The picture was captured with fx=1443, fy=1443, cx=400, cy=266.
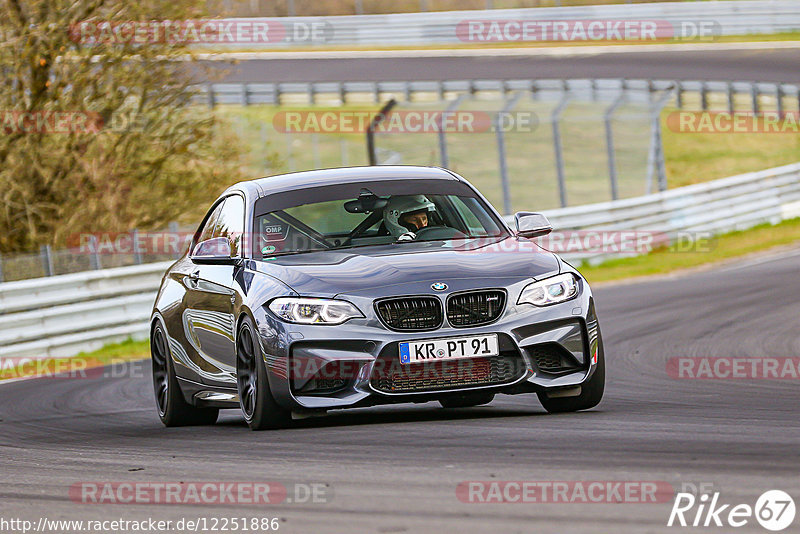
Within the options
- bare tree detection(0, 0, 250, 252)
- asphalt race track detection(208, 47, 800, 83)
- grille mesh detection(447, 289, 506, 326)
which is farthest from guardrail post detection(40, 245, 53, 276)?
asphalt race track detection(208, 47, 800, 83)

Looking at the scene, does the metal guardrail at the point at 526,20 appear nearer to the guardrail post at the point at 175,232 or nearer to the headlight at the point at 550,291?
the guardrail post at the point at 175,232

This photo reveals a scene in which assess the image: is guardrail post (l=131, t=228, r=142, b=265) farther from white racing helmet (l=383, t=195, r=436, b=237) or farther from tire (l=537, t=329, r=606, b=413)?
tire (l=537, t=329, r=606, b=413)

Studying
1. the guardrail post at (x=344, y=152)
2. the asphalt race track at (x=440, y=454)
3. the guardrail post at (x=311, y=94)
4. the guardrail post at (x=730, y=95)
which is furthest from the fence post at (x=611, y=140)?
the guardrail post at (x=311, y=94)

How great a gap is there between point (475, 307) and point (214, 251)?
1.83 m

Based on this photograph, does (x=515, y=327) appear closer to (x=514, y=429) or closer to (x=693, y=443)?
(x=514, y=429)

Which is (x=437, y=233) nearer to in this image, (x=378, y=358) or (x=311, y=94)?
(x=378, y=358)

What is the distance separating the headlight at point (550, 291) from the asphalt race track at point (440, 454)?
63cm


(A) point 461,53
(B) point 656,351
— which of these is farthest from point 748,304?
(A) point 461,53

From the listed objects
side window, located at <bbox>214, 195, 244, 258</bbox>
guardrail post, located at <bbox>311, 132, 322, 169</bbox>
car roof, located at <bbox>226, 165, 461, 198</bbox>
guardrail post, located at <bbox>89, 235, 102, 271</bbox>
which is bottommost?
guardrail post, located at <bbox>311, 132, 322, 169</bbox>

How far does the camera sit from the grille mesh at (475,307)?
7.59 metres

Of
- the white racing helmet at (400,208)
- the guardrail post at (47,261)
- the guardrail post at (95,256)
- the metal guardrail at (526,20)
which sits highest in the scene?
the white racing helmet at (400,208)

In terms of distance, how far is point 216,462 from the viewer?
689 cm

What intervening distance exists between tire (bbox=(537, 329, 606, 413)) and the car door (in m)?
1.87

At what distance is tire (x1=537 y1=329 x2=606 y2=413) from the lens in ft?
26.2
